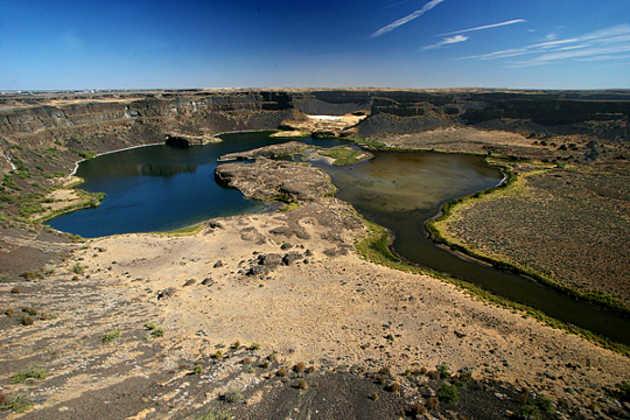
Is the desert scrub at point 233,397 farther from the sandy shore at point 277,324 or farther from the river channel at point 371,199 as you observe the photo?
the river channel at point 371,199

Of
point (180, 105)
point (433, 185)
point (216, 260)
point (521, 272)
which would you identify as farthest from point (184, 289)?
point (180, 105)

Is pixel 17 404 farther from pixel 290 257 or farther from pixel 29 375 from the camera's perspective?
pixel 290 257

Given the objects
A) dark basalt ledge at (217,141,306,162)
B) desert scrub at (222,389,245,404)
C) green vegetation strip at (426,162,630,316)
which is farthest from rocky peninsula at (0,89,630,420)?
dark basalt ledge at (217,141,306,162)

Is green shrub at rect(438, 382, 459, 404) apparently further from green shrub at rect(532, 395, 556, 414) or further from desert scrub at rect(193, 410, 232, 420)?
desert scrub at rect(193, 410, 232, 420)

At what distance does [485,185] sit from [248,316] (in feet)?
152

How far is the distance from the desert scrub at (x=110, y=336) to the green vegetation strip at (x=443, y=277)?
19.5 meters

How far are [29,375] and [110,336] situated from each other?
358cm

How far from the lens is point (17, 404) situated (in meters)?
10.2

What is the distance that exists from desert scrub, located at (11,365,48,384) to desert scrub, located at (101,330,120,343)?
9.26ft

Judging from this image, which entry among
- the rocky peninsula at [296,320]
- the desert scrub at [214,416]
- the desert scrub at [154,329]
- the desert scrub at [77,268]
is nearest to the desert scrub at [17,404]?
the rocky peninsula at [296,320]

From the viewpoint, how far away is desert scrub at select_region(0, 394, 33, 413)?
1001 cm

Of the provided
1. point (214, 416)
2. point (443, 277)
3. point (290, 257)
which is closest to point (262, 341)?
point (214, 416)

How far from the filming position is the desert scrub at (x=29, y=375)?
11444 mm

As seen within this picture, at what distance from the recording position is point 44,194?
42094 millimetres
